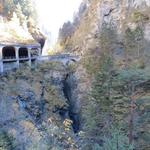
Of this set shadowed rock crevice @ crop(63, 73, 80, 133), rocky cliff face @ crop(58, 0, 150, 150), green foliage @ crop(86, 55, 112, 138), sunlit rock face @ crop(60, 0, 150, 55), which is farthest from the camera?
sunlit rock face @ crop(60, 0, 150, 55)

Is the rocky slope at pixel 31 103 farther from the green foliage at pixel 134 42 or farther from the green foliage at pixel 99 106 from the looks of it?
the green foliage at pixel 134 42

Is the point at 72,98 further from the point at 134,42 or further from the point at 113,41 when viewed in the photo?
the point at 134,42

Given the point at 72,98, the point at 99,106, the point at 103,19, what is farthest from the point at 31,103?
the point at 103,19

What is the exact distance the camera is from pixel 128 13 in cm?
6306

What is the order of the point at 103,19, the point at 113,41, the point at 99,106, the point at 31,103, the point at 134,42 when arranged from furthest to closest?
the point at 103,19 → the point at 113,41 → the point at 134,42 → the point at 31,103 → the point at 99,106

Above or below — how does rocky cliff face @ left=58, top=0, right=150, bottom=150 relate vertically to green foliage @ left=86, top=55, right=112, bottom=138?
above

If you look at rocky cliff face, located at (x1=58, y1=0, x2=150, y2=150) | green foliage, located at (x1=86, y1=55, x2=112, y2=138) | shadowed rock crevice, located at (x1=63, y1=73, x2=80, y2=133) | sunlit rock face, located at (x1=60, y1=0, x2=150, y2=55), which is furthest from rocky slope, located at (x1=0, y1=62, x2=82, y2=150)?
sunlit rock face, located at (x1=60, y1=0, x2=150, y2=55)

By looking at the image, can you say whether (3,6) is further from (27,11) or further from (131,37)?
(131,37)

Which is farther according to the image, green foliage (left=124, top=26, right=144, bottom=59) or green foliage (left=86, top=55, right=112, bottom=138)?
green foliage (left=124, top=26, right=144, bottom=59)

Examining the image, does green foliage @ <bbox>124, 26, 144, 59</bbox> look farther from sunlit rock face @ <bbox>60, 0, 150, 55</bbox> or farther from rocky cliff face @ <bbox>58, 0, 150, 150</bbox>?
sunlit rock face @ <bbox>60, 0, 150, 55</bbox>

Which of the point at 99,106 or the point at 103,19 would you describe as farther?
the point at 103,19

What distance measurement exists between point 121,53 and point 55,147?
33052 mm

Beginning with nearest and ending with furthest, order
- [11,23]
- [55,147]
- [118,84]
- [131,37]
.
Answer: [55,147] < [118,84] < [131,37] < [11,23]

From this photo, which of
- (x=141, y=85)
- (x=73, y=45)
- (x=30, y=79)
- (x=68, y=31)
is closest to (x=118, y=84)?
(x=141, y=85)
